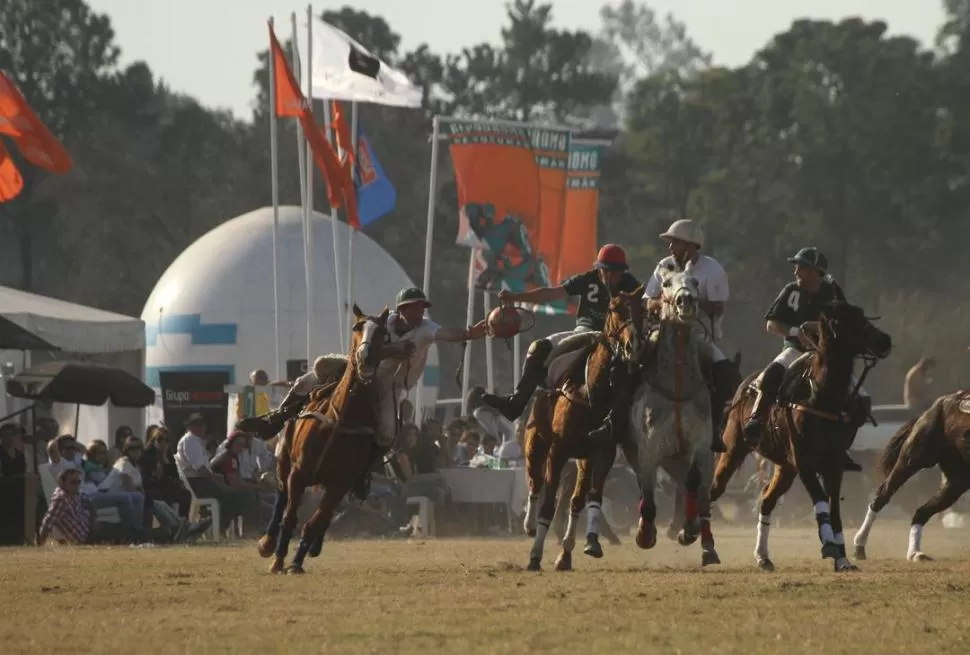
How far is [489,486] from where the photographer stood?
108 ft

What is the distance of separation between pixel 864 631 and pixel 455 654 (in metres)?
2.64

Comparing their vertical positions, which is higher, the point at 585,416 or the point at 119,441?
the point at 119,441

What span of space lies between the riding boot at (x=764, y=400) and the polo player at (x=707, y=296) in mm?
326

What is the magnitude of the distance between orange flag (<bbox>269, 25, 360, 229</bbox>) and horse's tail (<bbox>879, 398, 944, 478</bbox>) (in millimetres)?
16400

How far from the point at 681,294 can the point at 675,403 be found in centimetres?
92

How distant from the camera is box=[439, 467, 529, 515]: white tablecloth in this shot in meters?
32.9

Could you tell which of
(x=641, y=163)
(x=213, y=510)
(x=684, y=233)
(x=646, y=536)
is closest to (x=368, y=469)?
(x=646, y=536)

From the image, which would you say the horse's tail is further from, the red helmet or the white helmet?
the red helmet

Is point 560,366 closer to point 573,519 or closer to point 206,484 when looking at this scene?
point 573,519

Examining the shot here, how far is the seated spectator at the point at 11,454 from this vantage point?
27969 millimetres

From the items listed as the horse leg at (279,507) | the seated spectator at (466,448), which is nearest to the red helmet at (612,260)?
the horse leg at (279,507)

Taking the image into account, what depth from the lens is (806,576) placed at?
59.0ft

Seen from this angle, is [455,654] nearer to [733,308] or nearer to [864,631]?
[864,631]

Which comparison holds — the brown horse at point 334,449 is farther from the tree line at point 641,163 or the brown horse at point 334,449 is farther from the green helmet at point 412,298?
the tree line at point 641,163
